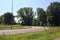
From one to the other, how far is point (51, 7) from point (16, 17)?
1258 inches

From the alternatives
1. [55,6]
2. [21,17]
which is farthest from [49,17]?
[21,17]

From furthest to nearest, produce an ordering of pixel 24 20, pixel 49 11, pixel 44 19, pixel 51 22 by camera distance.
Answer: pixel 24 20 < pixel 44 19 < pixel 49 11 < pixel 51 22

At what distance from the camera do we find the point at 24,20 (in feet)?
424

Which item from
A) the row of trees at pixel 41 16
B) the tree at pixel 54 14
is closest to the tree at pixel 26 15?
the row of trees at pixel 41 16

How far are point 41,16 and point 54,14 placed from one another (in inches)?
563

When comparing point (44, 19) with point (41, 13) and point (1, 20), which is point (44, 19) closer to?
point (41, 13)

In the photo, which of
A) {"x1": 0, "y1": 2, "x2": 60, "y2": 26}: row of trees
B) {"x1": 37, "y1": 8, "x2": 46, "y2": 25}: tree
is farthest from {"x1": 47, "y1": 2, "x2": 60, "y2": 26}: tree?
{"x1": 37, "y1": 8, "x2": 46, "y2": 25}: tree

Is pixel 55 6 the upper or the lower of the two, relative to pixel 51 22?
upper

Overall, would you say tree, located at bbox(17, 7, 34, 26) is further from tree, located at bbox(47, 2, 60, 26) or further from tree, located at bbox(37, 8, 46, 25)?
tree, located at bbox(47, 2, 60, 26)

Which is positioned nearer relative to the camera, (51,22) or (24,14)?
(51,22)

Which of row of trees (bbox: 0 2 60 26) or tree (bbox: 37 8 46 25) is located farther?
tree (bbox: 37 8 46 25)

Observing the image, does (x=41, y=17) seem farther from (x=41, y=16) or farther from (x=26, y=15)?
(x=26, y=15)

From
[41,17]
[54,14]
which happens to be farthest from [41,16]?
[54,14]

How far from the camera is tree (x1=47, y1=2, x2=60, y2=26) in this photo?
106819mm
